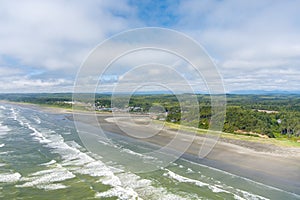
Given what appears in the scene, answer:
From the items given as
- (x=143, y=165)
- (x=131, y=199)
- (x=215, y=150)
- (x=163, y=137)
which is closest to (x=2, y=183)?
(x=131, y=199)

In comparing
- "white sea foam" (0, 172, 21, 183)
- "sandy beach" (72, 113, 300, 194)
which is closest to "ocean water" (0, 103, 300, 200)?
"white sea foam" (0, 172, 21, 183)

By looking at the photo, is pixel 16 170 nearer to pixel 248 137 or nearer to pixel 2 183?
pixel 2 183

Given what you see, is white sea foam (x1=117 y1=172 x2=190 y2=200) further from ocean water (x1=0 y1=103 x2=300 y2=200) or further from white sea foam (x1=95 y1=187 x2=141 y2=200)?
white sea foam (x1=95 y1=187 x2=141 y2=200)

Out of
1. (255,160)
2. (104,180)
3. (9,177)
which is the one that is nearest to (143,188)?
(104,180)

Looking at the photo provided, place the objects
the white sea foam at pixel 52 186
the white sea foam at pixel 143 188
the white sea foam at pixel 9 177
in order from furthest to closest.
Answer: the white sea foam at pixel 9 177, the white sea foam at pixel 52 186, the white sea foam at pixel 143 188

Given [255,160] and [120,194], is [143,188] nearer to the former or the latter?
[120,194]

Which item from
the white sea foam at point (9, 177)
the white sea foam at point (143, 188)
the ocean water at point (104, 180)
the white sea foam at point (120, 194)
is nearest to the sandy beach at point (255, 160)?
the ocean water at point (104, 180)

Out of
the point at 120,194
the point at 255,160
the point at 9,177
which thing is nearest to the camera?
the point at 120,194

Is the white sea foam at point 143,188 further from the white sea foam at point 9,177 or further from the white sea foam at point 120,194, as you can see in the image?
the white sea foam at point 9,177
